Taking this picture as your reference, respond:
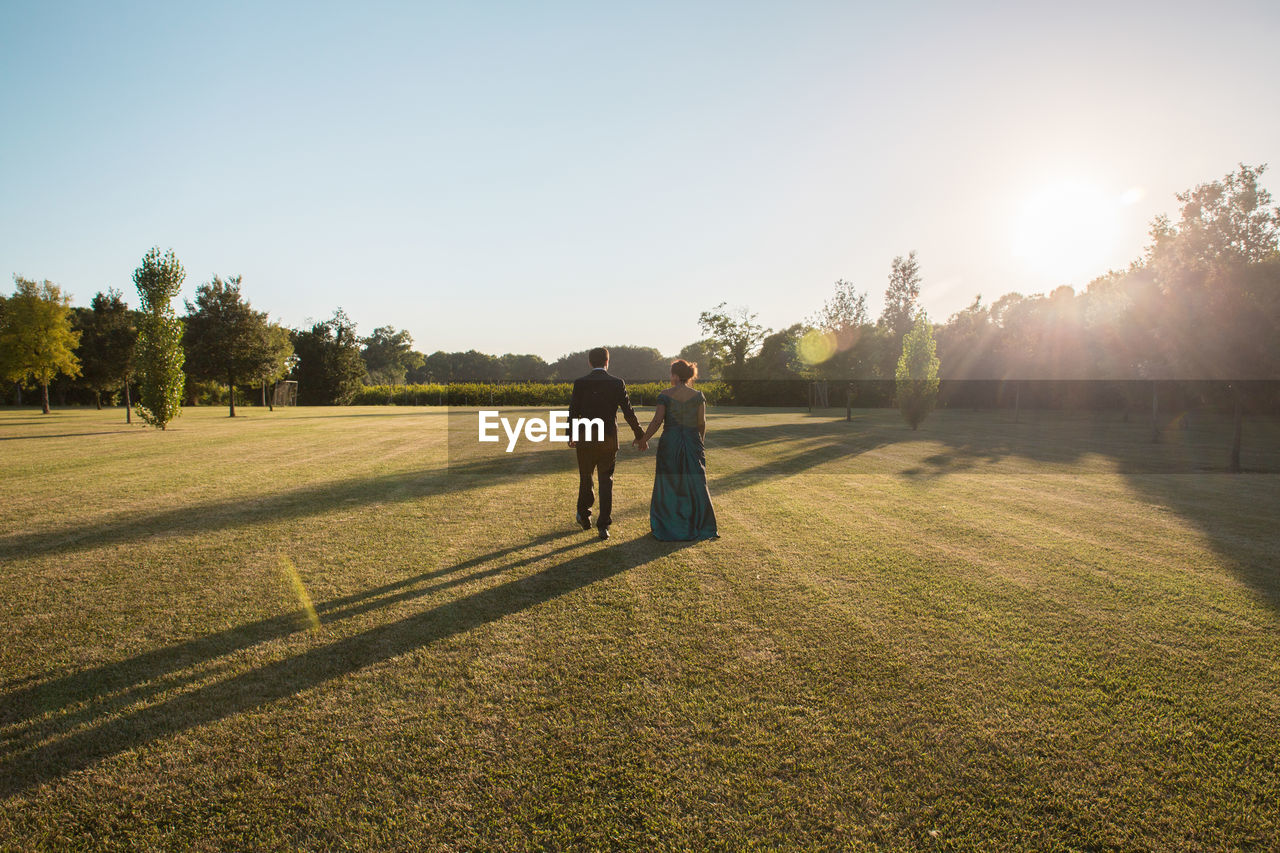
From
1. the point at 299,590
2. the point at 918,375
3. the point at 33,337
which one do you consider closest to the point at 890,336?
the point at 918,375

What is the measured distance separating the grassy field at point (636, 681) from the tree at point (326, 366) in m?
58.8

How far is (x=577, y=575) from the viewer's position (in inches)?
237

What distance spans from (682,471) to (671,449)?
1.02ft

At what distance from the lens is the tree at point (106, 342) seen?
122 ft

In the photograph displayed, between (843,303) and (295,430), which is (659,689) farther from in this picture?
(843,303)

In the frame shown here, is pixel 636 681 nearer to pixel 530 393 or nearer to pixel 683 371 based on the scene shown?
pixel 683 371

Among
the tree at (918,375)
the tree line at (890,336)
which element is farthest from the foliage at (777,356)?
the tree at (918,375)

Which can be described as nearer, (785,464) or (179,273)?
(785,464)

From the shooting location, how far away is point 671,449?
7465mm

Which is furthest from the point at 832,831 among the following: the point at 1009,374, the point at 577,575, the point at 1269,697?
the point at 1009,374

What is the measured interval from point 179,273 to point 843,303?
213 feet

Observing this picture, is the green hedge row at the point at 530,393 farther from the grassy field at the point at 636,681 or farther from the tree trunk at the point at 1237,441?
the grassy field at the point at 636,681

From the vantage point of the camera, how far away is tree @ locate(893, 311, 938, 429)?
82.9 feet

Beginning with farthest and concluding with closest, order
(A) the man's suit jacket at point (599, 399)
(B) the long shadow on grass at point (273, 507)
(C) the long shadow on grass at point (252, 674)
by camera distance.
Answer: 1. (A) the man's suit jacket at point (599, 399)
2. (B) the long shadow on grass at point (273, 507)
3. (C) the long shadow on grass at point (252, 674)
